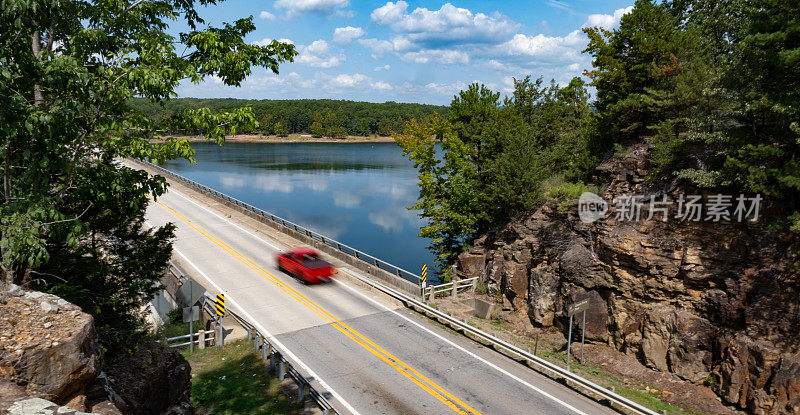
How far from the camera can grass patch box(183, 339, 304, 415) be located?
13234 mm

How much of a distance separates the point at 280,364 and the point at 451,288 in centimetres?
1221

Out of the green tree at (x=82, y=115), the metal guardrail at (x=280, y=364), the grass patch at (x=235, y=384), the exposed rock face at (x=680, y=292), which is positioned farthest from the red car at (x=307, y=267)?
the green tree at (x=82, y=115)

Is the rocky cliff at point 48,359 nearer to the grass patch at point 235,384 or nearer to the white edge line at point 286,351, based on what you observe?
the grass patch at point 235,384

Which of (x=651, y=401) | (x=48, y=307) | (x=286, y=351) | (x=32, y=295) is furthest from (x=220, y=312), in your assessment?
(x=651, y=401)

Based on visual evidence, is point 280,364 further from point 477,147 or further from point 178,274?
point 477,147

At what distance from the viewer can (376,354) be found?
56.3 feet

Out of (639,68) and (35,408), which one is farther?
(639,68)

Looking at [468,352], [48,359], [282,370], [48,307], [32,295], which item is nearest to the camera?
[48,359]

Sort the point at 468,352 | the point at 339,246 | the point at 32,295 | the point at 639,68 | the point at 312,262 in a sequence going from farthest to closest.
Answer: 1. the point at 339,246
2. the point at 312,262
3. the point at 639,68
4. the point at 468,352
5. the point at 32,295

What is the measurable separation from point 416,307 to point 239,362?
28.7ft

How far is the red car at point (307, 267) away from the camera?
2517 cm

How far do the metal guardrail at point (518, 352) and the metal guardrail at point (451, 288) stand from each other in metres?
1.08

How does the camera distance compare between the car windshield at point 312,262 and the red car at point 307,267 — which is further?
the car windshield at point 312,262

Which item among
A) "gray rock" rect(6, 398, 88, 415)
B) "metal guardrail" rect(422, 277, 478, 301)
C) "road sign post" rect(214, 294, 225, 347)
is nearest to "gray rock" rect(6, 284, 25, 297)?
"gray rock" rect(6, 398, 88, 415)
